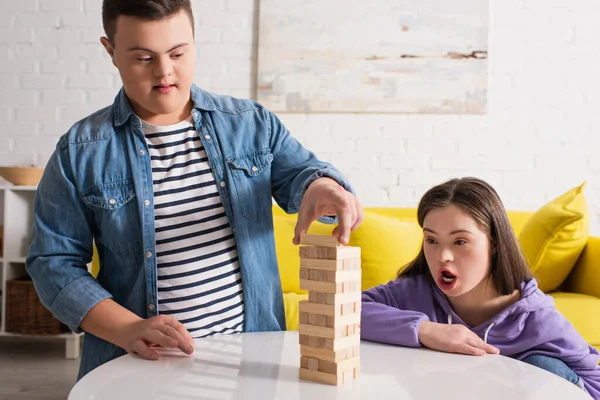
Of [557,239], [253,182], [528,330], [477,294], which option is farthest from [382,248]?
[253,182]

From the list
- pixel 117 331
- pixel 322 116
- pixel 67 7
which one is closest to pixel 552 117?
pixel 322 116

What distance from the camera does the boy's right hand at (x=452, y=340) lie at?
3.64 feet

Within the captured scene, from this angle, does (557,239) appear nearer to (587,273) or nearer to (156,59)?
(587,273)

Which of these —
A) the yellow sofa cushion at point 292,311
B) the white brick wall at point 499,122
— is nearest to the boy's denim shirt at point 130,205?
the yellow sofa cushion at point 292,311

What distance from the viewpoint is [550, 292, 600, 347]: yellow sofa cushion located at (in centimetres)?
236

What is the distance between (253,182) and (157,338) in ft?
1.31

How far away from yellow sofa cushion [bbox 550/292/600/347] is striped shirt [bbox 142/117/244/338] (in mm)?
1598

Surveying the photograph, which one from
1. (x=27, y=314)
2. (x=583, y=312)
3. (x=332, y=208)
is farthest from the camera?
(x=27, y=314)

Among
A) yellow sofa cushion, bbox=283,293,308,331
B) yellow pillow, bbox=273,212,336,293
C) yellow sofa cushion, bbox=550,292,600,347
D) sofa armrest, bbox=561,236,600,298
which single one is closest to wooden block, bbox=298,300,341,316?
yellow sofa cushion, bbox=283,293,308,331

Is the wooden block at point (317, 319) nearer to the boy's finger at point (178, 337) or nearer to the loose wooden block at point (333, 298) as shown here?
the loose wooden block at point (333, 298)

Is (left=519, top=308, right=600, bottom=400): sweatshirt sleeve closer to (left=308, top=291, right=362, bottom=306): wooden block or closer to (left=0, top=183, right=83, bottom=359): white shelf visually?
(left=308, top=291, right=362, bottom=306): wooden block

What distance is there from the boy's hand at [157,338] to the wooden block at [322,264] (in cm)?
23

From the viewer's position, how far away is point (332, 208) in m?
1.00

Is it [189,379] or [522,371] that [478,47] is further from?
[189,379]
